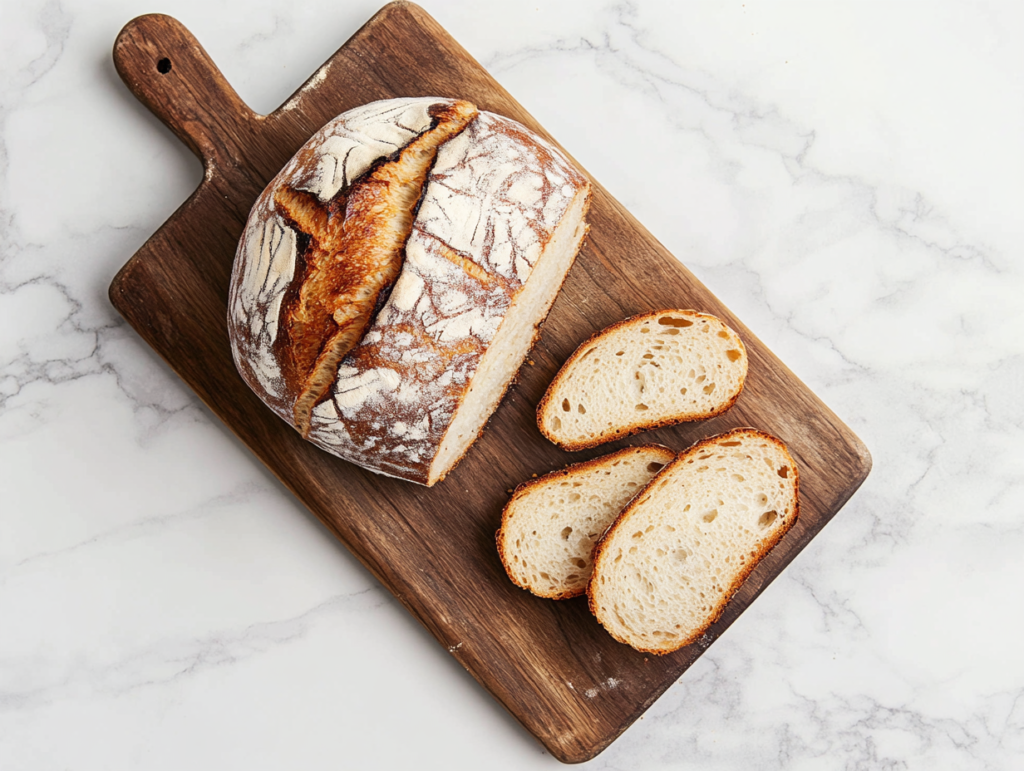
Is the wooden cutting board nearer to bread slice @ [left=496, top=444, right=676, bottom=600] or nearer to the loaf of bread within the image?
bread slice @ [left=496, top=444, right=676, bottom=600]

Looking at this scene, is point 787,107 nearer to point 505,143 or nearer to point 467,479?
point 505,143

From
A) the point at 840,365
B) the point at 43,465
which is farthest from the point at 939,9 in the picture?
the point at 43,465

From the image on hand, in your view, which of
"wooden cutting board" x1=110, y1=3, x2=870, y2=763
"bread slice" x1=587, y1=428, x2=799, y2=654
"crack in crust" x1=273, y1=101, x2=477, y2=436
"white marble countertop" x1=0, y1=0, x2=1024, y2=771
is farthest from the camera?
"white marble countertop" x1=0, y1=0, x2=1024, y2=771

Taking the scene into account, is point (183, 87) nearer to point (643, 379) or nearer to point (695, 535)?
point (643, 379)

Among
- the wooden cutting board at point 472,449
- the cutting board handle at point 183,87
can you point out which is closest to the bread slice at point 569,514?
the wooden cutting board at point 472,449

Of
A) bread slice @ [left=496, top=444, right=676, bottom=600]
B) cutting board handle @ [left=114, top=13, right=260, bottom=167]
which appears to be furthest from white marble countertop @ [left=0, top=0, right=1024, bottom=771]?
bread slice @ [left=496, top=444, right=676, bottom=600]

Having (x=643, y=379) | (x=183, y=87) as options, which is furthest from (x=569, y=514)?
(x=183, y=87)

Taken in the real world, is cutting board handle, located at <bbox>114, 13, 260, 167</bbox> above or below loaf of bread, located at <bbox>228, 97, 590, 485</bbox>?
above
